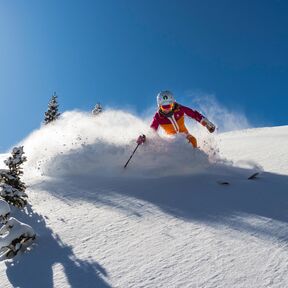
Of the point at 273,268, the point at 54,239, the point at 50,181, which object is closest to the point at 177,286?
the point at 273,268

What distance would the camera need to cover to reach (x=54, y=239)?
4379 mm

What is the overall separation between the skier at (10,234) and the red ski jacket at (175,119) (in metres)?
6.41

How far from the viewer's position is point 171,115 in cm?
1002

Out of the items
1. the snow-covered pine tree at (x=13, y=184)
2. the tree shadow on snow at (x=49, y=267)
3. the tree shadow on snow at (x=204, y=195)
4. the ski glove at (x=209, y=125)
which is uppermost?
the ski glove at (x=209, y=125)

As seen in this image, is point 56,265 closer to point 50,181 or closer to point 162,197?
point 162,197

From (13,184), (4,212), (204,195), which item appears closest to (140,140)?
(204,195)

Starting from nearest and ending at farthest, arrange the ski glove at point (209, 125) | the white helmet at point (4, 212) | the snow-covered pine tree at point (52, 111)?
the white helmet at point (4, 212) < the ski glove at point (209, 125) < the snow-covered pine tree at point (52, 111)

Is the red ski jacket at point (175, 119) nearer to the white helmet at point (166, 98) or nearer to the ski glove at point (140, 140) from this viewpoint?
the white helmet at point (166, 98)

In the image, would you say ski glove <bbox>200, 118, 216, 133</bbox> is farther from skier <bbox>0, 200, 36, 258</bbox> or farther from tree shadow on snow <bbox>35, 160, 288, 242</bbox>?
skier <bbox>0, 200, 36, 258</bbox>

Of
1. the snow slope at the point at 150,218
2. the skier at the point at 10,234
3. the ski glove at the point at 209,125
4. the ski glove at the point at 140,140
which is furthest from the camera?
the ski glove at the point at 209,125

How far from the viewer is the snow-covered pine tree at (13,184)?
5.39 m

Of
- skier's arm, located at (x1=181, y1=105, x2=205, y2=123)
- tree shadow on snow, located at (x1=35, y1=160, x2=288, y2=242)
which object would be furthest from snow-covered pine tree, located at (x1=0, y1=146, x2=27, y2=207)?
skier's arm, located at (x1=181, y1=105, x2=205, y2=123)

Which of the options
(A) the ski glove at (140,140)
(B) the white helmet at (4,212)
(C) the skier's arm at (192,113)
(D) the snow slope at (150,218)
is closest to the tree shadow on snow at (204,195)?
(D) the snow slope at (150,218)

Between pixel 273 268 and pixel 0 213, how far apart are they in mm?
2872
